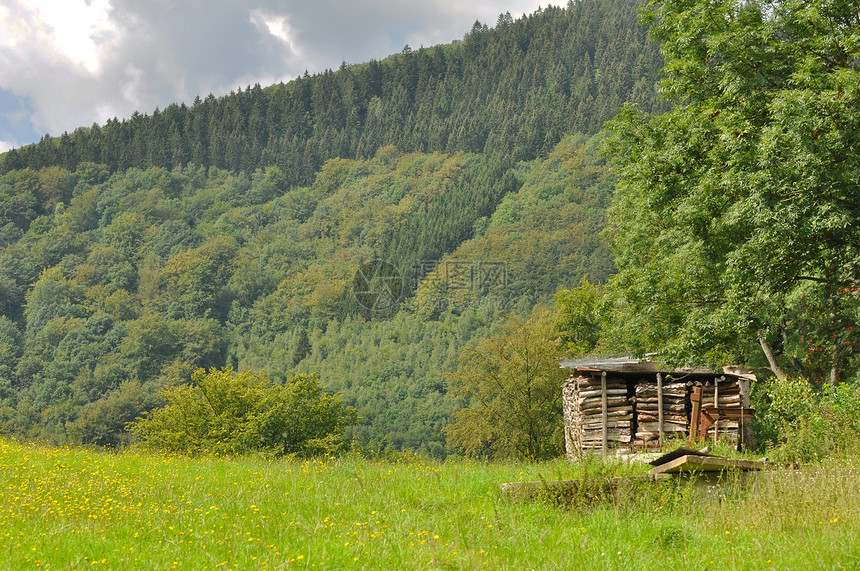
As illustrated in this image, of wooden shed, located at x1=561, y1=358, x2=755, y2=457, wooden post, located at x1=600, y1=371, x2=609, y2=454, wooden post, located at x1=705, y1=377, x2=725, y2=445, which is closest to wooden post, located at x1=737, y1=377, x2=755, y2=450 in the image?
wooden shed, located at x1=561, y1=358, x2=755, y2=457

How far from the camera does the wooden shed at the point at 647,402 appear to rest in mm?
17531

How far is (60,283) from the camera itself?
448 ft

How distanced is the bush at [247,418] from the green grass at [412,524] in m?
21.0

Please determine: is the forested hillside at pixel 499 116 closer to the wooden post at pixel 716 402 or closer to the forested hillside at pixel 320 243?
the forested hillside at pixel 320 243

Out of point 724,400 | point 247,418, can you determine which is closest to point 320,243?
point 247,418

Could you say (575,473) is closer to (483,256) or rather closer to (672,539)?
(672,539)

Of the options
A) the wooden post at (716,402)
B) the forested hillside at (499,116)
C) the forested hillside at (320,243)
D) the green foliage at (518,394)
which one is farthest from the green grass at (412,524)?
the forested hillside at (499,116)

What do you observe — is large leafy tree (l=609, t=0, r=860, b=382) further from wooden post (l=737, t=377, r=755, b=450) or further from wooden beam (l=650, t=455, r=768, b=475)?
wooden beam (l=650, t=455, r=768, b=475)

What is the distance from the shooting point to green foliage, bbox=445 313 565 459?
33494 millimetres

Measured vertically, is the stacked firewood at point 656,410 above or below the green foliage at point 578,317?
below

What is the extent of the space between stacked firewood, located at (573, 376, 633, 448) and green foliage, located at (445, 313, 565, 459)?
13506 mm

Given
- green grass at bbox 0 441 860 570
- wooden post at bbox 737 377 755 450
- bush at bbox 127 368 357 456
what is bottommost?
bush at bbox 127 368 357 456

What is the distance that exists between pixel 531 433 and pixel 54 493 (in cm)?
2694

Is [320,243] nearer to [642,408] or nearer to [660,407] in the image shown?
[642,408]
